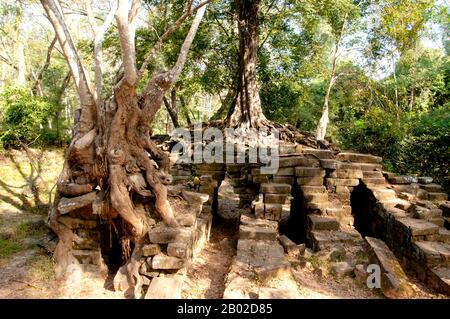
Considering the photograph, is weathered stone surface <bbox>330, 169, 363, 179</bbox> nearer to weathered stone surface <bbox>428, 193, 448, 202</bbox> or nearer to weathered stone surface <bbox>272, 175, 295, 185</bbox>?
weathered stone surface <bbox>272, 175, 295, 185</bbox>

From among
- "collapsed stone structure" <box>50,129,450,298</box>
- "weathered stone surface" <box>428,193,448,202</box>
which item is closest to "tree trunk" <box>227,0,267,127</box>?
"collapsed stone structure" <box>50,129,450,298</box>

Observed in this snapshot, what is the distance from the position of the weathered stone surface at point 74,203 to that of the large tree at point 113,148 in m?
0.02

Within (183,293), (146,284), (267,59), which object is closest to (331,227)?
(183,293)

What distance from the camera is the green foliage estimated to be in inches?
340

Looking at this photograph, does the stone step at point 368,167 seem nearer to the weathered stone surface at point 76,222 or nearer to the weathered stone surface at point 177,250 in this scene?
the weathered stone surface at point 177,250

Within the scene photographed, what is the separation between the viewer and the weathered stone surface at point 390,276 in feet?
13.0

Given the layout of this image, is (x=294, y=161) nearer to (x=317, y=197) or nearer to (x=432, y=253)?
(x=317, y=197)

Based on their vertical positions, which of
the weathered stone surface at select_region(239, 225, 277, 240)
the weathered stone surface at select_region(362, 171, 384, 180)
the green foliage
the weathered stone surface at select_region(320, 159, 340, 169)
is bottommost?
the weathered stone surface at select_region(239, 225, 277, 240)

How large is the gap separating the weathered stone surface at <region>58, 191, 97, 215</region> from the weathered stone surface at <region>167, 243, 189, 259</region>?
1289 millimetres

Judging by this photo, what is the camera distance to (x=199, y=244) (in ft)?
18.5

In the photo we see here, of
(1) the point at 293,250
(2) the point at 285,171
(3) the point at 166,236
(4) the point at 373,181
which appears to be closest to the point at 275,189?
(2) the point at 285,171

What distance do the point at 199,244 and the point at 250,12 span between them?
606 cm

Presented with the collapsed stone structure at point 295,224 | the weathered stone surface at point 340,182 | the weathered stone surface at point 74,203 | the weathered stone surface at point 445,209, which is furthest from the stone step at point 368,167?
the weathered stone surface at point 74,203
